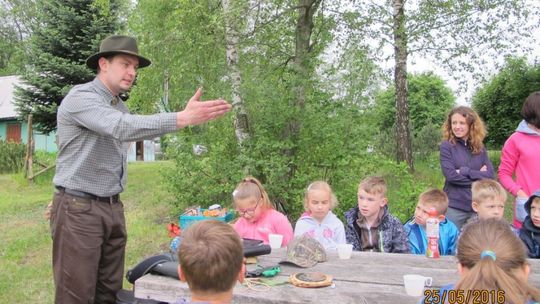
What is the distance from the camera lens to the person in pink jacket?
400 cm

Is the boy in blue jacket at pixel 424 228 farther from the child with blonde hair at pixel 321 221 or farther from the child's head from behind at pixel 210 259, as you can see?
the child's head from behind at pixel 210 259

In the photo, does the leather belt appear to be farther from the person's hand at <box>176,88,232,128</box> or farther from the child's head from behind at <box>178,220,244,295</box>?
the child's head from behind at <box>178,220,244,295</box>

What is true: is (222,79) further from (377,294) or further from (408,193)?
(377,294)

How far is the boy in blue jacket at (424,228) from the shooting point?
3602mm

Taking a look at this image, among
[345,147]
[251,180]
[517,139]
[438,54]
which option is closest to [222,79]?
[345,147]

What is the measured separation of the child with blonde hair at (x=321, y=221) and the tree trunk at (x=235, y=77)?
7.09ft

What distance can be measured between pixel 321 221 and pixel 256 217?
539mm

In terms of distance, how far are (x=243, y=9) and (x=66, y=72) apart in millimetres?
12069

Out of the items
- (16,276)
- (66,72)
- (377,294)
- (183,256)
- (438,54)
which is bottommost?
(16,276)

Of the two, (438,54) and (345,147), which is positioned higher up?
(438,54)

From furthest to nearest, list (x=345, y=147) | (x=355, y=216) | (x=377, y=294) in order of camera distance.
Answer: (x=345, y=147)
(x=355, y=216)
(x=377, y=294)

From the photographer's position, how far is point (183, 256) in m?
1.92

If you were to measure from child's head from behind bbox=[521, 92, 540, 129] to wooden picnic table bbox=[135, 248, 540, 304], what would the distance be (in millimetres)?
1527
